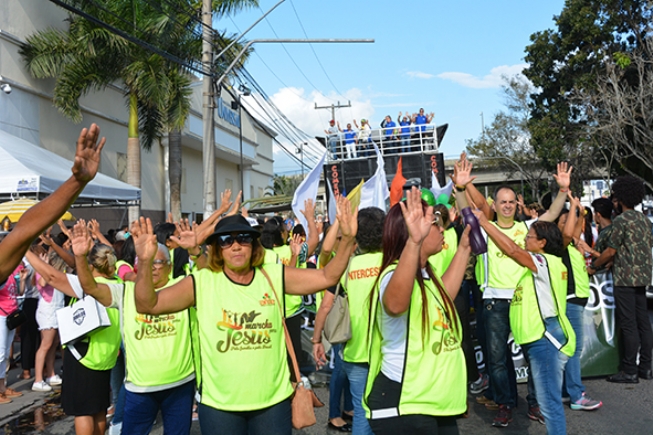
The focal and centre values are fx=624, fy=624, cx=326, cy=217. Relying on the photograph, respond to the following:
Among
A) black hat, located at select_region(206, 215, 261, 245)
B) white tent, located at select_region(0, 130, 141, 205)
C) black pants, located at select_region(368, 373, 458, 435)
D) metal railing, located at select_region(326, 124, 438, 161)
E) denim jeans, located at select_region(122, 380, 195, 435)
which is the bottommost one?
denim jeans, located at select_region(122, 380, 195, 435)

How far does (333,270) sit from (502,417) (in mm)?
3045

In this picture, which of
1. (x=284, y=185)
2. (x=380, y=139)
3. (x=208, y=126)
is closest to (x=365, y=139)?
(x=380, y=139)

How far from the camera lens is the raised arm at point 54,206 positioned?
213 centimetres

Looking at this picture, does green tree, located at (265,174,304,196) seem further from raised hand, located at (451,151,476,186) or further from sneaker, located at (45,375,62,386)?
raised hand, located at (451,151,476,186)

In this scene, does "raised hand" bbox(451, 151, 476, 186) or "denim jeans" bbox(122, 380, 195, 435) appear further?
"raised hand" bbox(451, 151, 476, 186)

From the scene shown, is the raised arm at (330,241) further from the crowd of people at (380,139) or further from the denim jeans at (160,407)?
the crowd of people at (380,139)

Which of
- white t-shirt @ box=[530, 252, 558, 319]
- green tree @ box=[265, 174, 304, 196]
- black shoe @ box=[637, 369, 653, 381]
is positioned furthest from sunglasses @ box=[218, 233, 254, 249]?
green tree @ box=[265, 174, 304, 196]

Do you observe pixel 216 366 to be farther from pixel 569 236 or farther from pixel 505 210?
pixel 569 236

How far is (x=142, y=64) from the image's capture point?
1947 cm

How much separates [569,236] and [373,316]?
311 centimetres

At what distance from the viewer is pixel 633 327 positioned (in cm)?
678

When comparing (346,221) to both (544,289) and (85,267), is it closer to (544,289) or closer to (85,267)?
(85,267)

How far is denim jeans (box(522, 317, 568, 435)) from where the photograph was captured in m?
4.23

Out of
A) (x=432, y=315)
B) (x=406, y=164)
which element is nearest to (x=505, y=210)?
(x=432, y=315)
